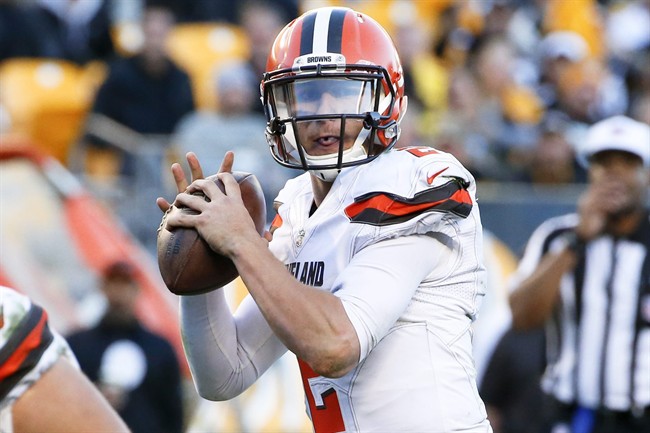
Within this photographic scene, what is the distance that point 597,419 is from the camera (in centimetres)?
519

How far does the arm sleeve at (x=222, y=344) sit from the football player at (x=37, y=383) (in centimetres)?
35

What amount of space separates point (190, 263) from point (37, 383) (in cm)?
41

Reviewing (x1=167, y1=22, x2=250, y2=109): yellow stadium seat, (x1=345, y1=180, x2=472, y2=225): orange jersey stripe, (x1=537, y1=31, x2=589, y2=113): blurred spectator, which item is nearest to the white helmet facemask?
(x1=345, y1=180, x2=472, y2=225): orange jersey stripe

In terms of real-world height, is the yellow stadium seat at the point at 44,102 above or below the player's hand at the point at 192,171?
below

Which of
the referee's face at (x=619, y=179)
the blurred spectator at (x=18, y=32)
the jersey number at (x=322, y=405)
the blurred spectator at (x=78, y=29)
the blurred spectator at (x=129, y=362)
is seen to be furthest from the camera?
the blurred spectator at (x=78, y=29)

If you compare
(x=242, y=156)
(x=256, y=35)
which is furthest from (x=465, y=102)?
(x=242, y=156)

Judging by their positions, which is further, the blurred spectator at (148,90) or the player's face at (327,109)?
the blurred spectator at (148,90)

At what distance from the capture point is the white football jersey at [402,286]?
2.67 metres

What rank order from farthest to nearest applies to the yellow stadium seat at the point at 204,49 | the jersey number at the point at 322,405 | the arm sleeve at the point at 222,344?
the yellow stadium seat at the point at 204,49 → the arm sleeve at the point at 222,344 → the jersey number at the point at 322,405

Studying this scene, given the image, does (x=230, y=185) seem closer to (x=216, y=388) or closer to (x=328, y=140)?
(x=328, y=140)

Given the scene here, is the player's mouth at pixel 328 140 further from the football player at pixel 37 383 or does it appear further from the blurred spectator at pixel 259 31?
the blurred spectator at pixel 259 31

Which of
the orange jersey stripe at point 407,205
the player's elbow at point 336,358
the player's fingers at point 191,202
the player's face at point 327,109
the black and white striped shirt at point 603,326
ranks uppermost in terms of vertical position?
the player's face at point 327,109

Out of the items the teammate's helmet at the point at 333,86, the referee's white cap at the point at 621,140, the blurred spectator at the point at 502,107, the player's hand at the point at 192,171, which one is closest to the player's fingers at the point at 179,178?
the player's hand at the point at 192,171

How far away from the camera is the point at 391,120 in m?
2.91
